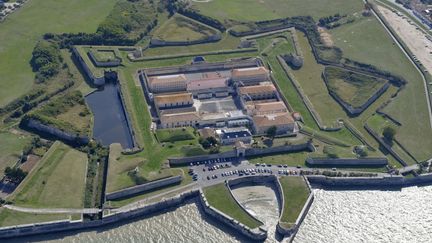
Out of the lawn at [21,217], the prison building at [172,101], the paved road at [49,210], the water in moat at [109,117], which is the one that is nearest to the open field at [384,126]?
the prison building at [172,101]

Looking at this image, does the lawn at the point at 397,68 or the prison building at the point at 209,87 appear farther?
the prison building at the point at 209,87

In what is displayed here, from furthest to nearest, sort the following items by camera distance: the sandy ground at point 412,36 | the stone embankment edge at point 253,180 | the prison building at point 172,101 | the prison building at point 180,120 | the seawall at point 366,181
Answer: the sandy ground at point 412,36, the prison building at point 172,101, the prison building at point 180,120, the seawall at point 366,181, the stone embankment edge at point 253,180

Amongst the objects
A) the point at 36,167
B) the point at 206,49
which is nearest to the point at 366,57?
the point at 206,49

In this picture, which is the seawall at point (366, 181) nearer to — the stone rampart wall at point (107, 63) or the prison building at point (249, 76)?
the prison building at point (249, 76)

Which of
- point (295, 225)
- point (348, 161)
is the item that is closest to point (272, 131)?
point (348, 161)

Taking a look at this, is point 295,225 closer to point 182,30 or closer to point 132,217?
point 132,217

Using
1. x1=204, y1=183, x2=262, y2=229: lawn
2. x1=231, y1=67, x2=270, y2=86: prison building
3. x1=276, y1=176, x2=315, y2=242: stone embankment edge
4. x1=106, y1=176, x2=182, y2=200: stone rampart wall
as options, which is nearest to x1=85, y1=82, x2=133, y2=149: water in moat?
x1=106, y1=176, x2=182, y2=200: stone rampart wall

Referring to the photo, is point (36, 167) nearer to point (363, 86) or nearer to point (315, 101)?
point (315, 101)
